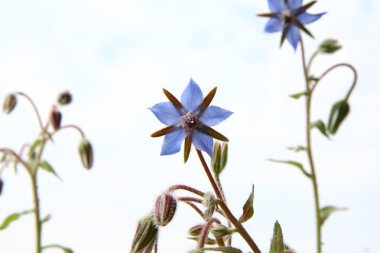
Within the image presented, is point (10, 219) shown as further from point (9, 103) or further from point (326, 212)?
point (326, 212)

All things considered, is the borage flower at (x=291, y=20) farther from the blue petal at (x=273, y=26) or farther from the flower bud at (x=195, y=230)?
the flower bud at (x=195, y=230)

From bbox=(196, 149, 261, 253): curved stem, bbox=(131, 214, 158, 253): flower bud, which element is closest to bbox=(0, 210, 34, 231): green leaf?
bbox=(131, 214, 158, 253): flower bud

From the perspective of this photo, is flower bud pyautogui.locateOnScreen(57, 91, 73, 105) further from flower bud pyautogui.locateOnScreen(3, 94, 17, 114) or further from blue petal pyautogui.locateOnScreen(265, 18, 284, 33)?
blue petal pyautogui.locateOnScreen(265, 18, 284, 33)

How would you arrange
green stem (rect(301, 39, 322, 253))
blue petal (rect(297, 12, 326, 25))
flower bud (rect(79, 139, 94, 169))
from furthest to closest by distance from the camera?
1. flower bud (rect(79, 139, 94, 169))
2. green stem (rect(301, 39, 322, 253))
3. blue petal (rect(297, 12, 326, 25))

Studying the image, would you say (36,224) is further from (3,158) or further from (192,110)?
(192,110)

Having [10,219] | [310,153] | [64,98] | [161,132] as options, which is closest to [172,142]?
[161,132]
